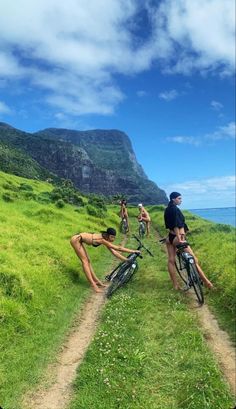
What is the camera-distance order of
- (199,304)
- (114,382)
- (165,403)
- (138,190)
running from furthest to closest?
(138,190)
(199,304)
(114,382)
(165,403)

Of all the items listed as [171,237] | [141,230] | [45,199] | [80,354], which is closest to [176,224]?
[171,237]

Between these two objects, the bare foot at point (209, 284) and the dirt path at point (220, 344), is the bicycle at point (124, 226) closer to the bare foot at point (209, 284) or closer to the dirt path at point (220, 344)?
the bare foot at point (209, 284)

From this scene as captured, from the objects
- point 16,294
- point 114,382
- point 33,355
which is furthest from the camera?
point 16,294

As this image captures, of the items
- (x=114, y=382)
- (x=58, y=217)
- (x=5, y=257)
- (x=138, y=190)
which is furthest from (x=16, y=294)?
(x=138, y=190)

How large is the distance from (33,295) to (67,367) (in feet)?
15.5

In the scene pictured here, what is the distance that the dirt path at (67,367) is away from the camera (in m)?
9.81

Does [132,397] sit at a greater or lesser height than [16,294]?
lesser

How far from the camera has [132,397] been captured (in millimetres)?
9812

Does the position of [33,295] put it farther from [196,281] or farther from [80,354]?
[196,281]

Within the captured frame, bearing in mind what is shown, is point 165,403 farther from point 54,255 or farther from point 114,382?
point 54,255

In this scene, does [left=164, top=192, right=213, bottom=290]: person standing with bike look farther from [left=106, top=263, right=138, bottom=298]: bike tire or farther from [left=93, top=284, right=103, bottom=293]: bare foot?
[left=93, top=284, right=103, bottom=293]: bare foot

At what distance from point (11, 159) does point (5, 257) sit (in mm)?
88318

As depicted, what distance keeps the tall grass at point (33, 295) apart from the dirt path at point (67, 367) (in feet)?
1.01

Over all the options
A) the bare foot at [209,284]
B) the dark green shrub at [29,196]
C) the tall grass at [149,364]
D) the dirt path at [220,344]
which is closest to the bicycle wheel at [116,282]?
the tall grass at [149,364]
